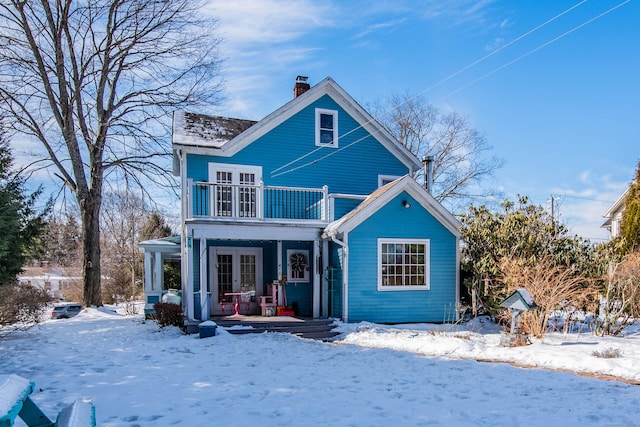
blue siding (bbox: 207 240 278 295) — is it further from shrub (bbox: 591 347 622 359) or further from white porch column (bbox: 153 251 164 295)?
shrub (bbox: 591 347 622 359)

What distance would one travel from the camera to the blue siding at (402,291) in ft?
37.3

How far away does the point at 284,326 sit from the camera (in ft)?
34.6

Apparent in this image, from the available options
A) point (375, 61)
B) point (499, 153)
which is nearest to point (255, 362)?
point (375, 61)

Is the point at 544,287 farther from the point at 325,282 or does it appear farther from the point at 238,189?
the point at 238,189

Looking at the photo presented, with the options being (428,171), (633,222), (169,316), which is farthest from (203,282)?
(633,222)

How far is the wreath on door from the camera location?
13.1 metres

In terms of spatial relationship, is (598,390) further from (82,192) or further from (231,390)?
(82,192)

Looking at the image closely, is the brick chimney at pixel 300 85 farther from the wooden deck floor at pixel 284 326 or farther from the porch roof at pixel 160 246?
the wooden deck floor at pixel 284 326

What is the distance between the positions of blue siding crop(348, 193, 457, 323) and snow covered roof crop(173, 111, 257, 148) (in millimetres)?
5231

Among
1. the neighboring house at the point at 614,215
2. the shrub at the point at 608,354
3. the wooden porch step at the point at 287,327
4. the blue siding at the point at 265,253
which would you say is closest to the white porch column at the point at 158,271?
the blue siding at the point at 265,253

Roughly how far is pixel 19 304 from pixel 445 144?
22800 millimetres

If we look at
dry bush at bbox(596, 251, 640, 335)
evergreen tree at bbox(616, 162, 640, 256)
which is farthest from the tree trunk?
evergreen tree at bbox(616, 162, 640, 256)

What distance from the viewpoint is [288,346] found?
335 inches

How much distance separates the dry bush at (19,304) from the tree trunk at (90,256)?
5535 millimetres
